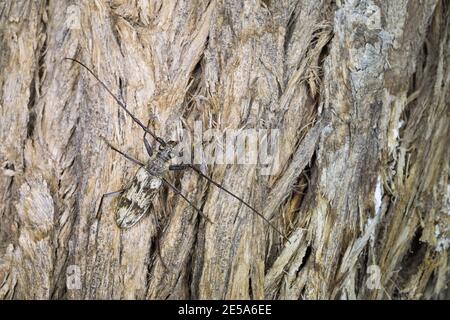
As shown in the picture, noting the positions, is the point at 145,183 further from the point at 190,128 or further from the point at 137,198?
the point at 190,128

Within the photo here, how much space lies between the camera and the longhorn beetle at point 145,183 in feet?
7.93

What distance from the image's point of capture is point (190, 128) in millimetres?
2510

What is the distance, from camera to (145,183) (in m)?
2.47

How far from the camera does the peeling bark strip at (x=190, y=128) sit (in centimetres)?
246

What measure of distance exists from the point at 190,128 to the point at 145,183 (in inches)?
14.8

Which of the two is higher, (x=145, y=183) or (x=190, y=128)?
(x=190, y=128)

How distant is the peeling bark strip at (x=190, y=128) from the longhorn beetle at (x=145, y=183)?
4 centimetres

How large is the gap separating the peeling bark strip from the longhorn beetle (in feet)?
0.14

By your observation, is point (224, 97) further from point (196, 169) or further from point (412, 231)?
point (412, 231)

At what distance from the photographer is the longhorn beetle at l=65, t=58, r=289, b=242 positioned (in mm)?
2418

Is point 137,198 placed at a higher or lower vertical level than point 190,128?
lower

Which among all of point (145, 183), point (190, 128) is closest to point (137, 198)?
point (145, 183)
